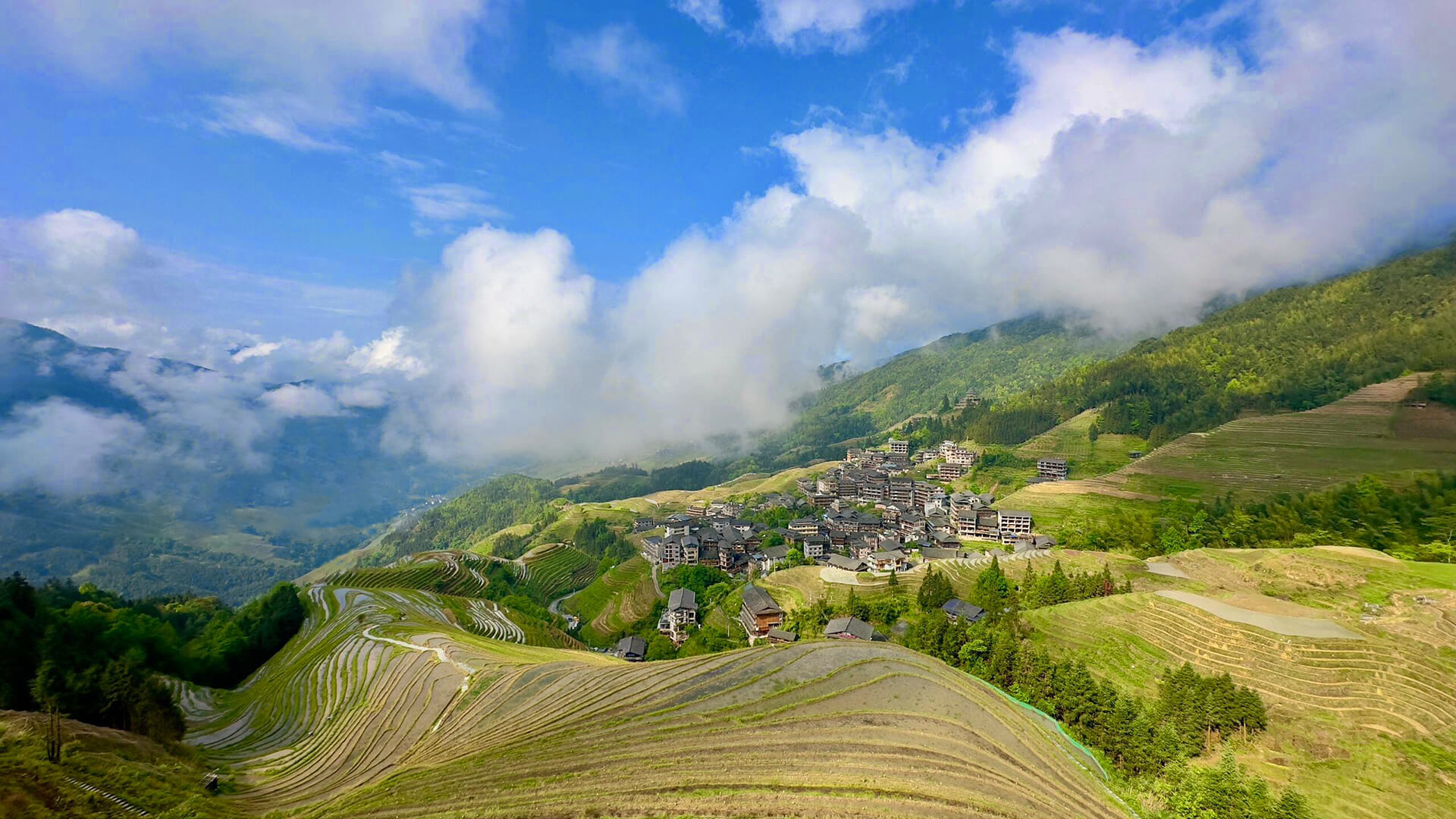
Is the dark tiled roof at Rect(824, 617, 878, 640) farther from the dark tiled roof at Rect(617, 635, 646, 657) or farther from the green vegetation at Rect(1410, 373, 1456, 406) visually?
the green vegetation at Rect(1410, 373, 1456, 406)

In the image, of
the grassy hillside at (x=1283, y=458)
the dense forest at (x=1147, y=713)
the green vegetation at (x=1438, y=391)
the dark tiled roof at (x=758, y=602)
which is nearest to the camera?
the dense forest at (x=1147, y=713)

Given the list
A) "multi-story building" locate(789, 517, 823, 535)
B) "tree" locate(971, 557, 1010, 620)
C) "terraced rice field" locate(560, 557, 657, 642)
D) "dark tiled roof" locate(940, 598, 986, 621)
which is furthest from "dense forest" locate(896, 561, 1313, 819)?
"multi-story building" locate(789, 517, 823, 535)

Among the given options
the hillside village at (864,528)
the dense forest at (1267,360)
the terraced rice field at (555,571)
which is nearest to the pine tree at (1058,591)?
the hillside village at (864,528)

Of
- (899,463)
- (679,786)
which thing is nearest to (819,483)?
(899,463)

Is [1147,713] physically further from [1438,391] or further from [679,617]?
[1438,391]

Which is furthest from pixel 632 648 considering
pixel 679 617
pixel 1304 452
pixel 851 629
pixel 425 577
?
pixel 1304 452

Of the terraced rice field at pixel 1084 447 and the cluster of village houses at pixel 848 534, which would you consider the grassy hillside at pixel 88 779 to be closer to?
the cluster of village houses at pixel 848 534
